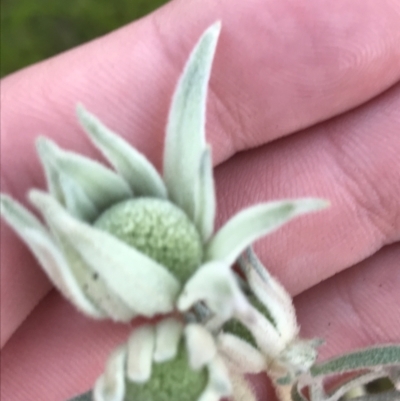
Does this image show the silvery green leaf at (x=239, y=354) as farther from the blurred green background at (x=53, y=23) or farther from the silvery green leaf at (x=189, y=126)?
the blurred green background at (x=53, y=23)

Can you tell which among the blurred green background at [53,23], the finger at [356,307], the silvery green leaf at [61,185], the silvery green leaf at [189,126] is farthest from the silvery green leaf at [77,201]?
the blurred green background at [53,23]

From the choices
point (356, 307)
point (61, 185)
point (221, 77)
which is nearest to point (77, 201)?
point (61, 185)

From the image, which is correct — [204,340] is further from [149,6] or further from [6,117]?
[149,6]

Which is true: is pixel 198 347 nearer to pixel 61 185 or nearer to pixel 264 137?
pixel 61 185

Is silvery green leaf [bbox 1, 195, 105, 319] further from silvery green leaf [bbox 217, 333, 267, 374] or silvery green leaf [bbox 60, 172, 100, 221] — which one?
silvery green leaf [bbox 217, 333, 267, 374]

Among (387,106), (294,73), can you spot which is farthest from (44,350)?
(387,106)

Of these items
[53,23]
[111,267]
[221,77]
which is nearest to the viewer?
[111,267]
